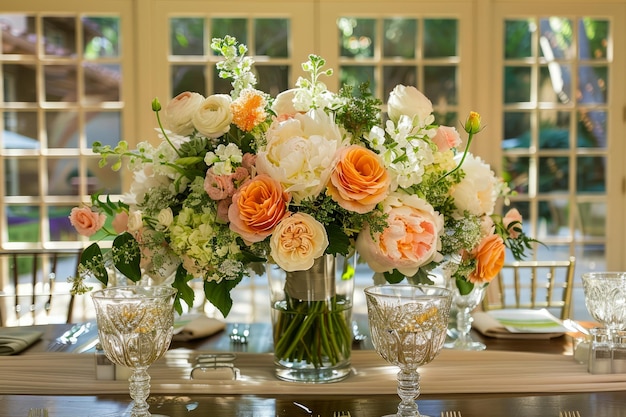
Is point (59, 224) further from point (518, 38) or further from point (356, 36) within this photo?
point (518, 38)

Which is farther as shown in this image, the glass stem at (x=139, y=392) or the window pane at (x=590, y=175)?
the window pane at (x=590, y=175)

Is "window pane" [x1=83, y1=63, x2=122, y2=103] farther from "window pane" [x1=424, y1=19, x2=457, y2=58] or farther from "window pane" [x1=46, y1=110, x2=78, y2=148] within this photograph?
"window pane" [x1=424, y1=19, x2=457, y2=58]

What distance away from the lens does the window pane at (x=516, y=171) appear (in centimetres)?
416

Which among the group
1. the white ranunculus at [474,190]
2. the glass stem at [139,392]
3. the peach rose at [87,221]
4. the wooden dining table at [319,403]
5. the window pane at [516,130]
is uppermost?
the window pane at [516,130]

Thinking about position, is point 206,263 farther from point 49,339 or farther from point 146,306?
point 49,339

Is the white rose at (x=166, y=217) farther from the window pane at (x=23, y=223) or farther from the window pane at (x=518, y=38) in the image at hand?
the window pane at (x=518, y=38)

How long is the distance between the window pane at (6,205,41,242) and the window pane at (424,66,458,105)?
2.24m

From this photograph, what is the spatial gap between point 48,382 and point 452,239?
858 mm

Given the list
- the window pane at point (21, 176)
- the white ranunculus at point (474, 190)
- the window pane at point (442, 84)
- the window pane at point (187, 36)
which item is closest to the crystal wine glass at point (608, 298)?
the white ranunculus at point (474, 190)

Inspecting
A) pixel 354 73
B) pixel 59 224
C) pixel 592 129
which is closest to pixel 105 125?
pixel 59 224

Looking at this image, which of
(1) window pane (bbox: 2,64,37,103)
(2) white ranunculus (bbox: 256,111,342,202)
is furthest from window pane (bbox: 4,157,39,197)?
(2) white ranunculus (bbox: 256,111,342,202)

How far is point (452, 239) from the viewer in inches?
56.4

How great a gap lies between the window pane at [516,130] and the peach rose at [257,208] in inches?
121

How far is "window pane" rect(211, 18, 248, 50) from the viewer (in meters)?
4.00
